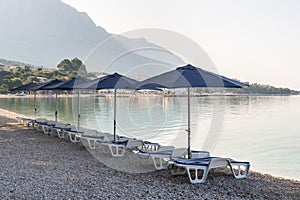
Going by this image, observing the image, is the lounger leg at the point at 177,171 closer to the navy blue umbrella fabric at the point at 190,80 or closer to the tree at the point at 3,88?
the navy blue umbrella fabric at the point at 190,80

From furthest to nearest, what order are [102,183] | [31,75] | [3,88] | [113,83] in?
1. [31,75]
2. [3,88]
3. [113,83]
4. [102,183]

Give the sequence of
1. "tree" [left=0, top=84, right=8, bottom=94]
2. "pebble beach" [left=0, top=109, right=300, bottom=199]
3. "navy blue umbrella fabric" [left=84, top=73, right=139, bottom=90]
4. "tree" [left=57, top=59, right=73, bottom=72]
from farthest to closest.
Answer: "tree" [left=57, top=59, right=73, bottom=72] < "tree" [left=0, top=84, right=8, bottom=94] < "navy blue umbrella fabric" [left=84, top=73, right=139, bottom=90] < "pebble beach" [left=0, top=109, right=300, bottom=199]

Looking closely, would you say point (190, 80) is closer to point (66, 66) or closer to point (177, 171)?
point (177, 171)

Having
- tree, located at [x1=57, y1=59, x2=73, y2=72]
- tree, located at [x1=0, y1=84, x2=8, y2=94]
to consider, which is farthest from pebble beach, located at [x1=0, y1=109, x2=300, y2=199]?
tree, located at [x1=57, y1=59, x2=73, y2=72]

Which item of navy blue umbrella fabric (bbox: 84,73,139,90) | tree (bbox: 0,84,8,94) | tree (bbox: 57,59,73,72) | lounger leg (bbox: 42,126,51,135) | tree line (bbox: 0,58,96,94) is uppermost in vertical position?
tree (bbox: 57,59,73,72)

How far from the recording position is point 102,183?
4520 millimetres

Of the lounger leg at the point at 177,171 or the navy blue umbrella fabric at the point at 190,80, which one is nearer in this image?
the navy blue umbrella fabric at the point at 190,80

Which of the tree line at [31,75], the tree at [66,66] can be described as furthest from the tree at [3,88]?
the tree at [66,66]

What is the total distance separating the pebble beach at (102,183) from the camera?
4.05m

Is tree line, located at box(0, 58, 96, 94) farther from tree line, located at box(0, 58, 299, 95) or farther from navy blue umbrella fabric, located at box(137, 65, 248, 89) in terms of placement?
navy blue umbrella fabric, located at box(137, 65, 248, 89)

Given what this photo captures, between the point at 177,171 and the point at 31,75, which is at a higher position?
the point at 31,75

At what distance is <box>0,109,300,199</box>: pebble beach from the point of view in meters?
4.05

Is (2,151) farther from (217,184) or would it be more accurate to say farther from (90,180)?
(217,184)

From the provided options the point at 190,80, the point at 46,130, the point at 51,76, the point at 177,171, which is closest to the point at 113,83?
the point at 190,80
